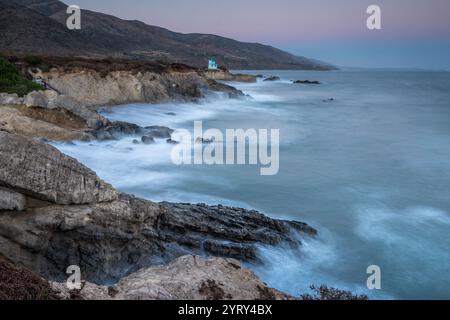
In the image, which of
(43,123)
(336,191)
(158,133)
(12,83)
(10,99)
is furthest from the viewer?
(158,133)

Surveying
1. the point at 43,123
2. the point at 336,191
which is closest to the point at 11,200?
the point at 336,191

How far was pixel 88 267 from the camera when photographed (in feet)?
26.1

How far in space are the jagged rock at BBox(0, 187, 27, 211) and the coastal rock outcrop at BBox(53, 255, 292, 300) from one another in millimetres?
2955

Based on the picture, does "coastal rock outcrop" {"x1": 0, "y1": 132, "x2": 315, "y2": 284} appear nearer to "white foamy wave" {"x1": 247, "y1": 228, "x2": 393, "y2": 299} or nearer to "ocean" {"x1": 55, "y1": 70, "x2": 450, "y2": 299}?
"white foamy wave" {"x1": 247, "y1": 228, "x2": 393, "y2": 299}

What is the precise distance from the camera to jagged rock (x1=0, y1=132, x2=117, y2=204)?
7936mm

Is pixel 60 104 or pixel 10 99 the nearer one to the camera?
pixel 10 99

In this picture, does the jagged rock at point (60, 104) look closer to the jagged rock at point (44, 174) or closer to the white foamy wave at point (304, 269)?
the jagged rock at point (44, 174)

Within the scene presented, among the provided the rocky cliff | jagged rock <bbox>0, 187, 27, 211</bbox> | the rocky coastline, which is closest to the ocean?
the rocky coastline

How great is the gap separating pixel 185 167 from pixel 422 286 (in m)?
10.5

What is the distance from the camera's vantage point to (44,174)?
26.7 feet

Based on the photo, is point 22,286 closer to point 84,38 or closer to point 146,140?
point 146,140

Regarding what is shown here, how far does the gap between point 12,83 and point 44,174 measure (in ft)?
53.3

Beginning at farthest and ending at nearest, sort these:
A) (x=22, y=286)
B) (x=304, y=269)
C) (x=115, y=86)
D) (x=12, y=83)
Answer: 1. (x=115, y=86)
2. (x=12, y=83)
3. (x=304, y=269)
4. (x=22, y=286)

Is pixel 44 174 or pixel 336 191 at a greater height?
pixel 44 174
